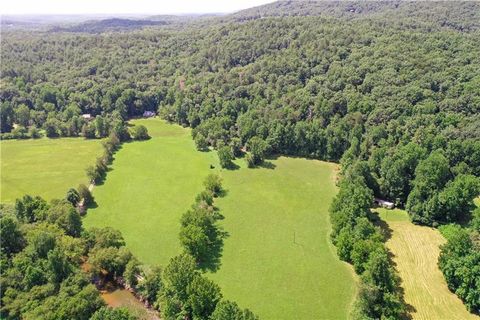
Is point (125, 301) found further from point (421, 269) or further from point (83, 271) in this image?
point (421, 269)

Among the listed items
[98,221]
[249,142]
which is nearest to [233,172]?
[249,142]

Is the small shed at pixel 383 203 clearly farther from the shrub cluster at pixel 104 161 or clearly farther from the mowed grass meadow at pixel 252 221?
the shrub cluster at pixel 104 161

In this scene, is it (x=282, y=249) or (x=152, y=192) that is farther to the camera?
(x=152, y=192)

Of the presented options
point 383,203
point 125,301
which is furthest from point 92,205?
point 383,203

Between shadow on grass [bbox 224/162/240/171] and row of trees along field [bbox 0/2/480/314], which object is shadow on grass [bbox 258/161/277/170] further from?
shadow on grass [bbox 224/162/240/171]

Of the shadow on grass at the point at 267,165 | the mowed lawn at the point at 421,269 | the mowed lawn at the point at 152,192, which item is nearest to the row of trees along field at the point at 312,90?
the mowed lawn at the point at 421,269

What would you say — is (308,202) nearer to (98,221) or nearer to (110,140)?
(98,221)
